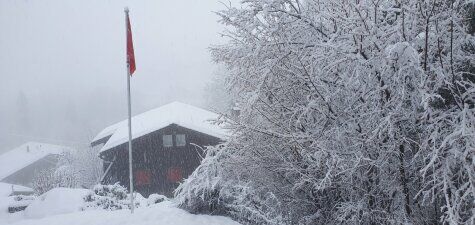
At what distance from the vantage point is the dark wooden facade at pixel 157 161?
2775 centimetres

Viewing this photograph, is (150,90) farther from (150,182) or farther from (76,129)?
(150,182)

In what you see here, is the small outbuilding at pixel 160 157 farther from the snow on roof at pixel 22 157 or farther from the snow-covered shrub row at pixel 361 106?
the snow on roof at pixel 22 157

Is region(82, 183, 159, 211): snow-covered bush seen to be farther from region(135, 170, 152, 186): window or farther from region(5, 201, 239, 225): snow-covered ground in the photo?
region(135, 170, 152, 186): window

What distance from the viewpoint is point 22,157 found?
60.2 metres

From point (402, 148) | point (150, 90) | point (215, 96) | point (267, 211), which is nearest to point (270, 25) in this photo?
point (402, 148)

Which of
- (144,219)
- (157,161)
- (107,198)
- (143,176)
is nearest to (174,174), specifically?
(157,161)

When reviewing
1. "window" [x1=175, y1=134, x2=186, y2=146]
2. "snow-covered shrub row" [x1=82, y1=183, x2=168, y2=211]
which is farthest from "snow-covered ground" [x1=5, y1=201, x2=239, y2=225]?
"window" [x1=175, y1=134, x2=186, y2=146]

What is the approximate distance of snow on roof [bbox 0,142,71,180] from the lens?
5706 centimetres

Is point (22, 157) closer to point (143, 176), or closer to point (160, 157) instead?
point (143, 176)

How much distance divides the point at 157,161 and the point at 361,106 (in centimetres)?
2396

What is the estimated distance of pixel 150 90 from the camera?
166 meters

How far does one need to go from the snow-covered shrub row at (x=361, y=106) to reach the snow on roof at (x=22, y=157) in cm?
5431

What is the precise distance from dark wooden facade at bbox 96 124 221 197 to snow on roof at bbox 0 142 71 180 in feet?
103

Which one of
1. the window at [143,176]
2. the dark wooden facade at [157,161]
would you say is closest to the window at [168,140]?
the dark wooden facade at [157,161]
